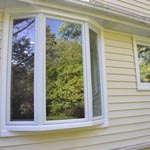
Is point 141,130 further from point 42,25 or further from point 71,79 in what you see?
point 42,25

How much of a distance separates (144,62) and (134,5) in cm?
141

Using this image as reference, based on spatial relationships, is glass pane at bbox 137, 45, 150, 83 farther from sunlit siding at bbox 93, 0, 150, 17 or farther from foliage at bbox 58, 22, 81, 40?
foliage at bbox 58, 22, 81, 40

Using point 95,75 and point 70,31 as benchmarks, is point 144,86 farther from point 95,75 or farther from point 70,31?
point 70,31

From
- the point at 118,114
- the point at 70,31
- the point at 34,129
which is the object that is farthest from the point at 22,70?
the point at 118,114

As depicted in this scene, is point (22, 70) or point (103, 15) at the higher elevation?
point (103, 15)

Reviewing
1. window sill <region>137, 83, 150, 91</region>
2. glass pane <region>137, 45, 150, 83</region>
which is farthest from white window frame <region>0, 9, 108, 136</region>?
glass pane <region>137, 45, 150, 83</region>

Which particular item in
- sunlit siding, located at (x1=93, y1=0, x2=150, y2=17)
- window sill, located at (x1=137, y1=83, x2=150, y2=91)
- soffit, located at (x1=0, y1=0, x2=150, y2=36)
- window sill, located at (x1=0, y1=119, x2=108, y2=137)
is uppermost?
sunlit siding, located at (x1=93, y1=0, x2=150, y2=17)

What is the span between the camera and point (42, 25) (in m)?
3.35

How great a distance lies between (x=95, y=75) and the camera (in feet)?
13.1

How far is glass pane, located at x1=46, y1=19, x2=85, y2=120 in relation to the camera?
3348 mm

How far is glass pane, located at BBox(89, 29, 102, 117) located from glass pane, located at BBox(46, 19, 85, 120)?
0.31m

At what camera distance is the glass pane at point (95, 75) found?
3.86 m

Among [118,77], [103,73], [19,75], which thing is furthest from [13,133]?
[118,77]

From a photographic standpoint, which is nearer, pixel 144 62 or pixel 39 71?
pixel 39 71
